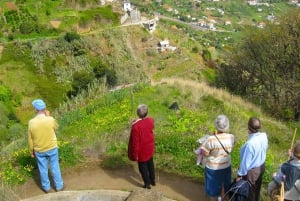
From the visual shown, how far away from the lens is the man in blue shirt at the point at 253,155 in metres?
5.35

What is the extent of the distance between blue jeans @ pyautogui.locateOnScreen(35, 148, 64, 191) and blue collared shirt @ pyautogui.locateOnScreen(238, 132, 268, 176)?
3053 mm

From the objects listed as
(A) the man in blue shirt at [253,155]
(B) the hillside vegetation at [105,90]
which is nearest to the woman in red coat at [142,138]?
(B) the hillside vegetation at [105,90]

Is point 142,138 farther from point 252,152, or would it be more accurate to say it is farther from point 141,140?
point 252,152

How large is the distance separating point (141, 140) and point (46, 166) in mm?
1733

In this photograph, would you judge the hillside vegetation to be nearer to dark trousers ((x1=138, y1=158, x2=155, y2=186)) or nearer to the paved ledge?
dark trousers ((x1=138, y1=158, x2=155, y2=186))

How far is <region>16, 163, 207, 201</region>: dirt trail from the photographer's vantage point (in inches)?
274

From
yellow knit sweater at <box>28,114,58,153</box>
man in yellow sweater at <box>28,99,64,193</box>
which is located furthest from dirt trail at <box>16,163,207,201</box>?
yellow knit sweater at <box>28,114,58,153</box>

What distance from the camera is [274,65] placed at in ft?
55.8

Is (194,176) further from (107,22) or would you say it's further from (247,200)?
(107,22)

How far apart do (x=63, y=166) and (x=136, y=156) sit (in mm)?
2225

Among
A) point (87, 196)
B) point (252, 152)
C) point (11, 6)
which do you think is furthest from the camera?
point (11, 6)

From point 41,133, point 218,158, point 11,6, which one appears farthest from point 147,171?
point 11,6

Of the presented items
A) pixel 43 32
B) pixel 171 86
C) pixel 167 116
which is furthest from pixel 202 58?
pixel 167 116

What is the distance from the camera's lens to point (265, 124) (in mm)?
13469
